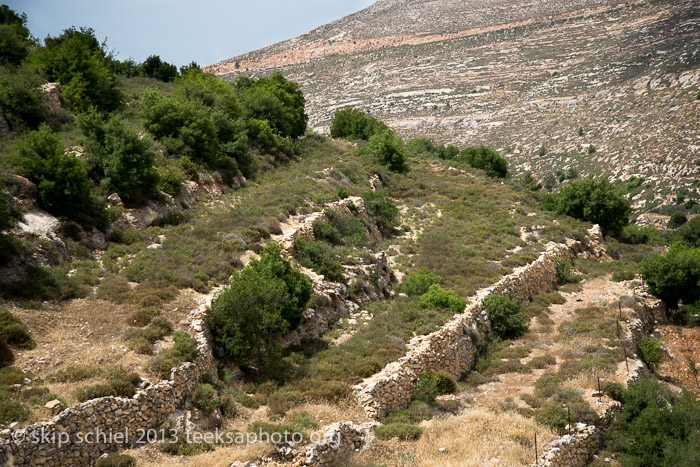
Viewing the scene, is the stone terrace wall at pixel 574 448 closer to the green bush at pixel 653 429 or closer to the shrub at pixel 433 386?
the green bush at pixel 653 429

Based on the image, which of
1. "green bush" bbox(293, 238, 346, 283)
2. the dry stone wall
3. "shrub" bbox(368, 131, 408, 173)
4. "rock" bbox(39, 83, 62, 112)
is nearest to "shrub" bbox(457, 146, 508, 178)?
"shrub" bbox(368, 131, 408, 173)

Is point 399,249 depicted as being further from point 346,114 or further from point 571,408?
point 346,114

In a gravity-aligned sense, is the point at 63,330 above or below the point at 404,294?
above

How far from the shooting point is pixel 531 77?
9519 cm

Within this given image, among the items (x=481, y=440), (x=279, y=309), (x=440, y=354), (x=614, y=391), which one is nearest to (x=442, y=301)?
(x=440, y=354)

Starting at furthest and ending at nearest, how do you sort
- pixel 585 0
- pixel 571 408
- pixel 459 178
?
pixel 585 0
pixel 459 178
pixel 571 408

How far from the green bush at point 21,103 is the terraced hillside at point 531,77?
213 ft

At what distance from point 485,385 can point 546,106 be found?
3093 inches

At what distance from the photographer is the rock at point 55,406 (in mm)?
10477

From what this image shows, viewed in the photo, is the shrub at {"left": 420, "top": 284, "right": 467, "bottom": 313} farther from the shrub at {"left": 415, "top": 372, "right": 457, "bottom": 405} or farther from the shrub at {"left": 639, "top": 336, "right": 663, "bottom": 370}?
the shrub at {"left": 639, "top": 336, "right": 663, "bottom": 370}

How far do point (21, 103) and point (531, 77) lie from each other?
9233 centimetres

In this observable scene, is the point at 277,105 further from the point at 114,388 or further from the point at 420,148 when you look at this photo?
the point at 114,388

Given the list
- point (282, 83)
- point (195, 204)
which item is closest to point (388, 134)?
point (282, 83)

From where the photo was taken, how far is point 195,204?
27.4 meters
